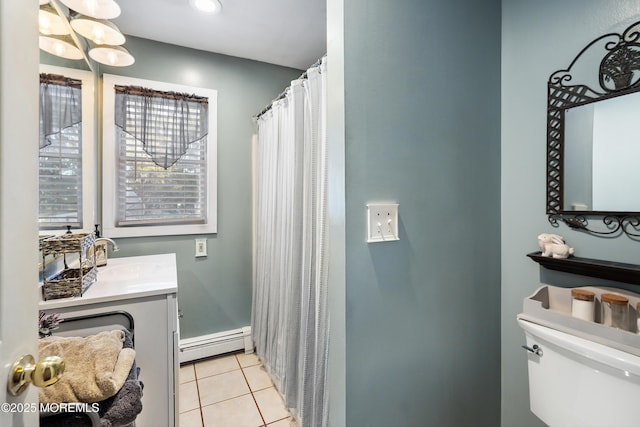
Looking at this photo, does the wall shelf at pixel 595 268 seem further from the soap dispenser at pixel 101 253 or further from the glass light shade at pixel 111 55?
the glass light shade at pixel 111 55

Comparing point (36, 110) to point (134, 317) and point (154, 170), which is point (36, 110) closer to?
point (134, 317)

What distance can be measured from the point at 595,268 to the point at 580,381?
0.38 metres

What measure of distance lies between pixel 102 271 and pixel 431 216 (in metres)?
1.74

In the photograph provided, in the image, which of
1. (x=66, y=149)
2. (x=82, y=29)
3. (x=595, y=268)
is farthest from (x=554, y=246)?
(x=82, y=29)

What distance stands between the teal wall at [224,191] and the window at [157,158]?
0.09 meters

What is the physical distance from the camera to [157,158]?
2.21 m

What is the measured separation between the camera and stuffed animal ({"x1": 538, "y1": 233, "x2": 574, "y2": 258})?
1.10 m

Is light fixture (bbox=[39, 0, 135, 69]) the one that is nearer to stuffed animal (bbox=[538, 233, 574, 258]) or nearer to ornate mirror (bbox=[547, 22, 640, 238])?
ornate mirror (bbox=[547, 22, 640, 238])

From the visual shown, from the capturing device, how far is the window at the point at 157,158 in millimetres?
2076

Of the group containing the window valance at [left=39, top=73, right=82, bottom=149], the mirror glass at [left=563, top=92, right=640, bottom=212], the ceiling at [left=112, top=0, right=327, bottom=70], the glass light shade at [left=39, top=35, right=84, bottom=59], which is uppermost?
the ceiling at [left=112, top=0, right=327, bottom=70]

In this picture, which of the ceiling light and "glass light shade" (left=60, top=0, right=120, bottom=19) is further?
the ceiling light

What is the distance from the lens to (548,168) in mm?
1173

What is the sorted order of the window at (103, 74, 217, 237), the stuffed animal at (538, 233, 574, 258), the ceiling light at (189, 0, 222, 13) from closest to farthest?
the stuffed animal at (538, 233, 574, 258)
the ceiling light at (189, 0, 222, 13)
the window at (103, 74, 217, 237)

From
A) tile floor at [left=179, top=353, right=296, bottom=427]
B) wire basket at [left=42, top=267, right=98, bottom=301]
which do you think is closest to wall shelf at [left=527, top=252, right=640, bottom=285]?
tile floor at [left=179, top=353, right=296, bottom=427]
